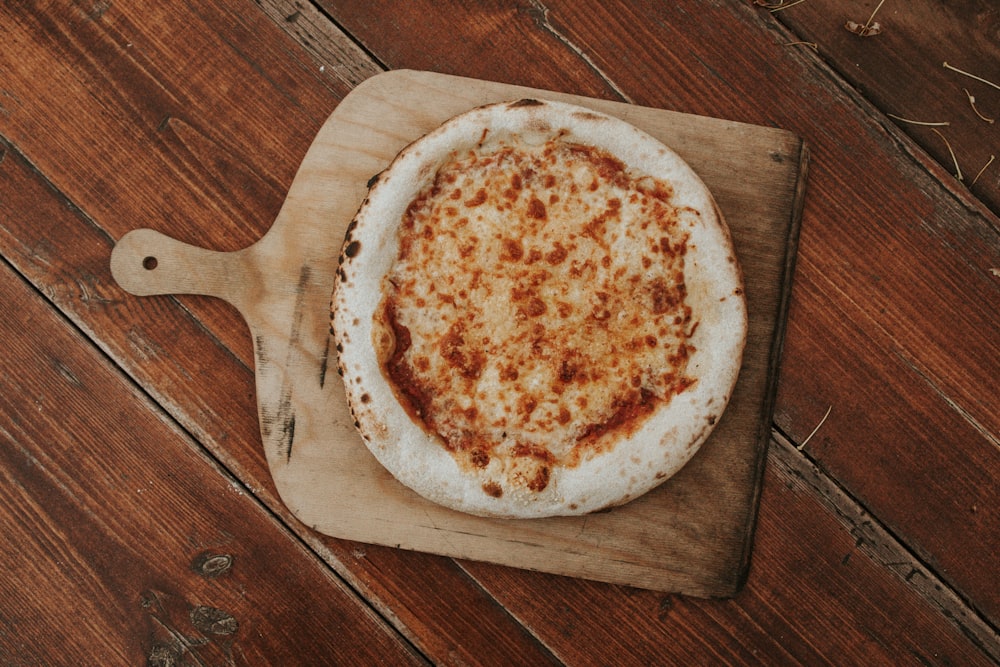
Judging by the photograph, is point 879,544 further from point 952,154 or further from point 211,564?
point 211,564

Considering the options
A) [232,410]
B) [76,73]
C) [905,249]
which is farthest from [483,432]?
[76,73]

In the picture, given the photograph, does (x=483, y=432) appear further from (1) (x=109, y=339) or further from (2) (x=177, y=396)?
(1) (x=109, y=339)

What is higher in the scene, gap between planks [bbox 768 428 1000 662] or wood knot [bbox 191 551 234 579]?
gap between planks [bbox 768 428 1000 662]

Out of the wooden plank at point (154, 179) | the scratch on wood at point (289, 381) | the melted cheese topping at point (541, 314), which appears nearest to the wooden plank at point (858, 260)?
the melted cheese topping at point (541, 314)

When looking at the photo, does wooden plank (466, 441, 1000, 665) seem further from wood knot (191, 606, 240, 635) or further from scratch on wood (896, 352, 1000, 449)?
wood knot (191, 606, 240, 635)

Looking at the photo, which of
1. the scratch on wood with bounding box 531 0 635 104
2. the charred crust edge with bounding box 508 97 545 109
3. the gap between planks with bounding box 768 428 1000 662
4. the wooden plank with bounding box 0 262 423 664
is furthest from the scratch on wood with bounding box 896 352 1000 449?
the wooden plank with bounding box 0 262 423 664

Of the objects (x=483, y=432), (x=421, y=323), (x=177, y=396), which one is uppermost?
(x=421, y=323)

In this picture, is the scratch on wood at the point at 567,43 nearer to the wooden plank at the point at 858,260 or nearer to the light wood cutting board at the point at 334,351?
the wooden plank at the point at 858,260

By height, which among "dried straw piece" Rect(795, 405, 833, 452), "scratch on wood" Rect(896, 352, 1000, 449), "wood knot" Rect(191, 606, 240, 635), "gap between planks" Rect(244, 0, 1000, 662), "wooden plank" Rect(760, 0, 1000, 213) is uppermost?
"wooden plank" Rect(760, 0, 1000, 213)
